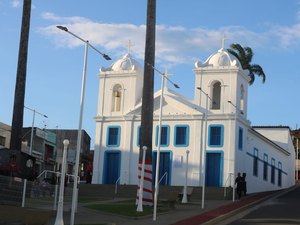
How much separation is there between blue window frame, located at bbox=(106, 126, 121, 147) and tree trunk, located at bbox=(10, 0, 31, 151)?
14407 millimetres

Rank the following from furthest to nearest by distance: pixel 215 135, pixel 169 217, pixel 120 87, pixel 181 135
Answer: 1. pixel 120 87
2. pixel 181 135
3. pixel 215 135
4. pixel 169 217

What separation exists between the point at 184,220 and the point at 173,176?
62.6ft

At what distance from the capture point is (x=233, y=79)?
39.9 metres

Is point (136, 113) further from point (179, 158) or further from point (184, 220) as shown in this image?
point (184, 220)

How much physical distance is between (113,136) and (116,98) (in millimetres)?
3327

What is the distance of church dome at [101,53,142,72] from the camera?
4391 cm

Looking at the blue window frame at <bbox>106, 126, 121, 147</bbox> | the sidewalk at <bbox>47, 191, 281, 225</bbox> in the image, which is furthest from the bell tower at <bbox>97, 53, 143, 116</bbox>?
the sidewalk at <bbox>47, 191, 281, 225</bbox>

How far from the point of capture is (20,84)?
93.0ft

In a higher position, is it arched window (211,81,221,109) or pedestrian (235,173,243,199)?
arched window (211,81,221,109)

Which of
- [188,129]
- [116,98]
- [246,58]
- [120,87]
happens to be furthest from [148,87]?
[246,58]

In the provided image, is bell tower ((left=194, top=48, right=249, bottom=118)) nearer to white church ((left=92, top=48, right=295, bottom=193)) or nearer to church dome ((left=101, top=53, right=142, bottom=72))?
white church ((left=92, top=48, right=295, bottom=193))

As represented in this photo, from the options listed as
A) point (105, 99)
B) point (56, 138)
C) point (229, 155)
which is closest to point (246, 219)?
point (229, 155)

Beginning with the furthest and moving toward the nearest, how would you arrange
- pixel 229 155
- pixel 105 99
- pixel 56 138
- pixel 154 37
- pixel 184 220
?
pixel 56 138 → pixel 105 99 → pixel 229 155 → pixel 154 37 → pixel 184 220

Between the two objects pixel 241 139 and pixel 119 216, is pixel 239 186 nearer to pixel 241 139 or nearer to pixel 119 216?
pixel 241 139
